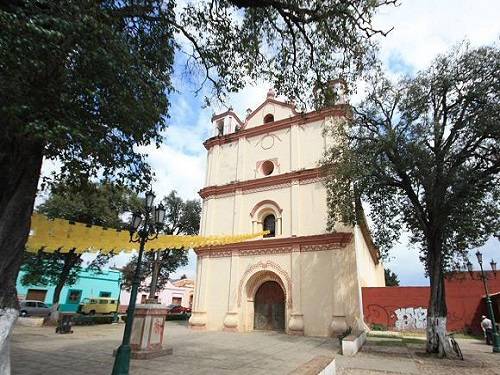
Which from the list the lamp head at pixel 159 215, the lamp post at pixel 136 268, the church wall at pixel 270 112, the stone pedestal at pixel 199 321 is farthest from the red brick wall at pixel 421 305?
the lamp head at pixel 159 215

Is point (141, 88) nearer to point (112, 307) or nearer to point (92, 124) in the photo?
point (92, 124)

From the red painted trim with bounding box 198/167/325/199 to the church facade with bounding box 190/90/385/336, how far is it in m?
0.06

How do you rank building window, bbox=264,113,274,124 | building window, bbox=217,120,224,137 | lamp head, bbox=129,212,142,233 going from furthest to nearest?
building window, bbox=217,120,224,137, building window, bbox=264,113,274,124, lamp head, bbox=129,212,142,233

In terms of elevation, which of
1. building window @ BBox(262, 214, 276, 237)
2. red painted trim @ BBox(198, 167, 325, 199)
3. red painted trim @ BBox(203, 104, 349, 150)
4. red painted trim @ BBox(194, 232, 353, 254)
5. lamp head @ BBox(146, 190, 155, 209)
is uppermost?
red painted trim @ BBox(203, 104, 349, 150)

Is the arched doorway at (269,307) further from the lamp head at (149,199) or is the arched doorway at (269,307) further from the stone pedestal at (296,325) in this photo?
the lamp head at (149,199)

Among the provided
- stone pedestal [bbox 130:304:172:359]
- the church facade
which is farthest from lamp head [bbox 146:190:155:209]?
the church facade

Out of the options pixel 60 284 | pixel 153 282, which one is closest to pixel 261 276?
pixel 153 282

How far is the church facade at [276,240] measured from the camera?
1575 cm

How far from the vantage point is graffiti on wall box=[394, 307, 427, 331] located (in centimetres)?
1952

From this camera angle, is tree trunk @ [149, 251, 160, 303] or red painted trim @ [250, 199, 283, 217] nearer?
tree trunk @ [149, 251, 160, 303]

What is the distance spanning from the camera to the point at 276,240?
1761cm

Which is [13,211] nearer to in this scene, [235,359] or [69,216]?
[235,359]

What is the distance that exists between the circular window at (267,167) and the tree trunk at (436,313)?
1021 cm

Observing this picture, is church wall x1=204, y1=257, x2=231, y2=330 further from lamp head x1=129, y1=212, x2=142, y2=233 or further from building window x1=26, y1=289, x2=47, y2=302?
building window x1=26, y1=289, x2=47, y2=302
